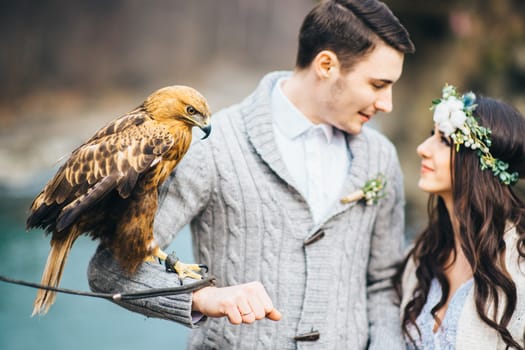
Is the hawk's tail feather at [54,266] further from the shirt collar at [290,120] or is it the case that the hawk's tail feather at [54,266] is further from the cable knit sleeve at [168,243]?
the shirt collar at [290,120]

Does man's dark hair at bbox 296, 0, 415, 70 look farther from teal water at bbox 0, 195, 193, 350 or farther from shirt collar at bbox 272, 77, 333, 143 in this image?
teal water at bbox 0, 195, 193, 350

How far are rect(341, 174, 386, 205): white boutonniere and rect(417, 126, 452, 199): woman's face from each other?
0.55 feet

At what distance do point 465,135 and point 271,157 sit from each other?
671 mm

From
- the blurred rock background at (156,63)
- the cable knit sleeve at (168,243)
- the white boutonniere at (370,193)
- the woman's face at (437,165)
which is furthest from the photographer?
the blurred rock background at (156,63)

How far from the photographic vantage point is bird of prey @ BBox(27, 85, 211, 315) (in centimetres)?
147

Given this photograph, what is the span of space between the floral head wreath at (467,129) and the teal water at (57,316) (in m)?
3.38

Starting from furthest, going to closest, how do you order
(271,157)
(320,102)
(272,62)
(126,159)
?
1. (272,62)
2. (320,102)
3. (271,157)
4. (126,159)

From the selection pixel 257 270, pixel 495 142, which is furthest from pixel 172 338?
pixel 495 142

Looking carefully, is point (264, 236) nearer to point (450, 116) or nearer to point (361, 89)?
point (361, 89)

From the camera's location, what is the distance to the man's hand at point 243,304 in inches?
59.2

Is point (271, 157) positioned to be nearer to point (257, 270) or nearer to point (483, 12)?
point (257, 270)

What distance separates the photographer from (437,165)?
2172mm

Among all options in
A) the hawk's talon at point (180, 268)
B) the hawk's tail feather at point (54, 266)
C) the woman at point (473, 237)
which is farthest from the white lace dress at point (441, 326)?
the hawk's tail feather at point (54, 266)

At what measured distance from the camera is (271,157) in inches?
78.3
